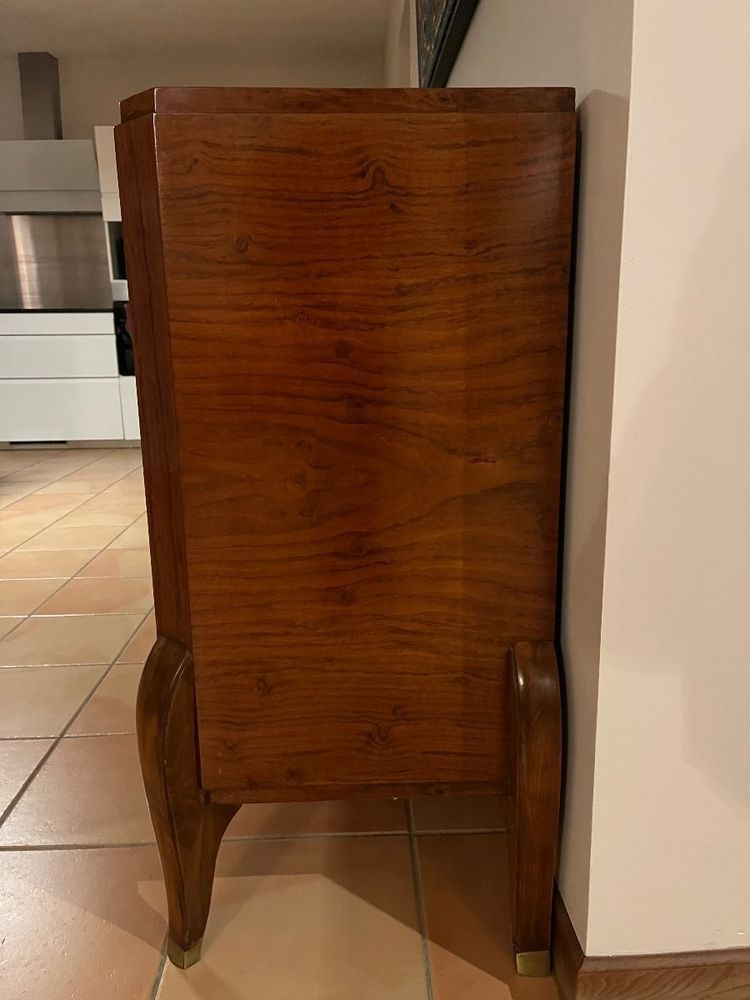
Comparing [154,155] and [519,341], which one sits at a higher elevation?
[154,155]

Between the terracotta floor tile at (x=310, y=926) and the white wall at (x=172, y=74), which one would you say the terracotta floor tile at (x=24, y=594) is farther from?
the white wall at (x=172, y=74)

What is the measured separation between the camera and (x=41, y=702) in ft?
5.84

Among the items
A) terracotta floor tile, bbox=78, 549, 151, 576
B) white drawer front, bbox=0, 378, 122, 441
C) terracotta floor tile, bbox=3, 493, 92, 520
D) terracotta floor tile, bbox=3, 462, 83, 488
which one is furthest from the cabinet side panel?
white drawer front, bbox=0, 378, 122, 441

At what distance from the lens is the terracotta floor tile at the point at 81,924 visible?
3.27 feet

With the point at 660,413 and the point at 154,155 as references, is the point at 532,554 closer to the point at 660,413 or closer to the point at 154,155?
A: the point at 660,413

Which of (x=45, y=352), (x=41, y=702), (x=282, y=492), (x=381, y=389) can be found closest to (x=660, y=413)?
(x=381, y=389)

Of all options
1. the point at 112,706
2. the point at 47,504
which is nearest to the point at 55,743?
the point at 112,706

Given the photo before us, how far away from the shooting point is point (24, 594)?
98.5 inches

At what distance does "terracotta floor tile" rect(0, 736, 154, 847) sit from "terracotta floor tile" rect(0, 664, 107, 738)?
0.11 meters

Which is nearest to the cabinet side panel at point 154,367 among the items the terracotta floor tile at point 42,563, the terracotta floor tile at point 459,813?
the terracotta floor tile at point 459,813

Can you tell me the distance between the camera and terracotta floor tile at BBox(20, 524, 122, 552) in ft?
9.99

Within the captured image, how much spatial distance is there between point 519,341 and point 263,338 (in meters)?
0.27

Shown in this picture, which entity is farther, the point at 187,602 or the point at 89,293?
the point at 89,293

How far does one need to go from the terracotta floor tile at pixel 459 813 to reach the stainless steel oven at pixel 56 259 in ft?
15.6
